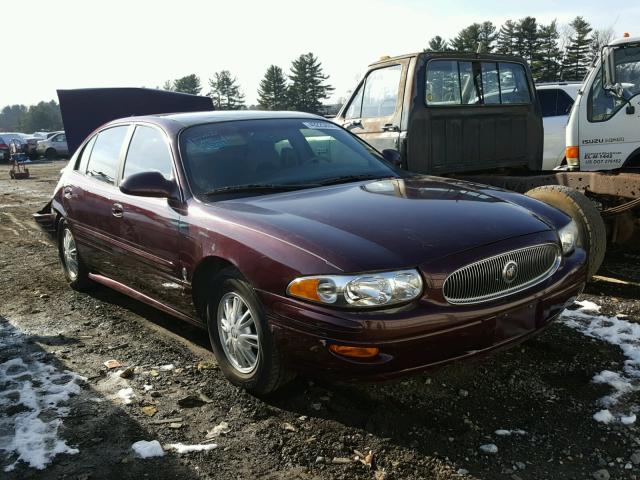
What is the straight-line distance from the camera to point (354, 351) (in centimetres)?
274

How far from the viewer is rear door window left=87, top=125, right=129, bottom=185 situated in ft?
15.6

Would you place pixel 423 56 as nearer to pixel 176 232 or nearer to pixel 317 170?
pixel 317 170

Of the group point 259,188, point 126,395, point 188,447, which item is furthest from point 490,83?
point 188,447

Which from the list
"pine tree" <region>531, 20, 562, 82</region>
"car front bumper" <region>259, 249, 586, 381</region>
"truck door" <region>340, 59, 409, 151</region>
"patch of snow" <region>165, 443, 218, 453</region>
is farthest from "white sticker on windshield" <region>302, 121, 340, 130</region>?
"pine tree" <region>531, 20, 562, 82</region>

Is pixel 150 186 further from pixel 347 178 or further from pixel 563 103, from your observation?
pixel 563 103

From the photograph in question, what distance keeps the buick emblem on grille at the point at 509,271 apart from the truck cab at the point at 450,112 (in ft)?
9.93

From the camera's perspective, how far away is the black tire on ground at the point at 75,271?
17.8ft

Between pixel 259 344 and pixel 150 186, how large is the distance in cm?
132

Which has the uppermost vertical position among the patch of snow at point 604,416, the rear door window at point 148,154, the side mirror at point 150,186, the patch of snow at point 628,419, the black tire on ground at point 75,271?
the rear door window at point 148,154

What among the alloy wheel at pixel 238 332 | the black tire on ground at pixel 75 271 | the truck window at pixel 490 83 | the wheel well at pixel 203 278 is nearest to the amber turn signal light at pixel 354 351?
the alloy wheel at pixel 238 332

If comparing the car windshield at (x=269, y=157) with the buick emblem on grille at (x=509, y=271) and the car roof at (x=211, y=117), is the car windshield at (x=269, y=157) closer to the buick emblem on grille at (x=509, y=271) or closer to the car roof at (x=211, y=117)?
the car roof at (x=211, y=117)

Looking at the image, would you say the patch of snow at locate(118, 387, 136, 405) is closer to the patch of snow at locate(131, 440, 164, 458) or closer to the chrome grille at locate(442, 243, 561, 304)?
the patch of snow at locate(131, 440, 164, 458)

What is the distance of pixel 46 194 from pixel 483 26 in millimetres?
62652

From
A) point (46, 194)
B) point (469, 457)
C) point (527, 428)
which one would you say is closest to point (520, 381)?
point (527, 428)
